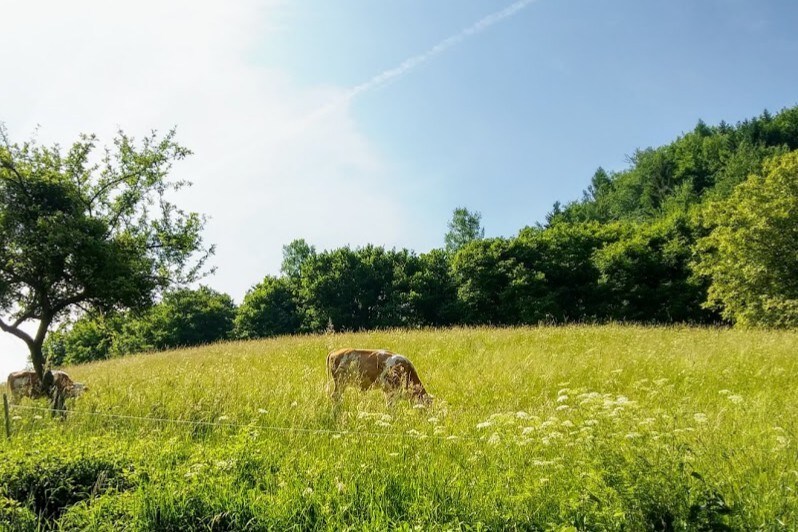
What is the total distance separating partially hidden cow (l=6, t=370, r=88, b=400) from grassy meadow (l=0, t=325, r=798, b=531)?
0.97 metres

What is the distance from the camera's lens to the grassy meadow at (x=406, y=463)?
376 centimetres

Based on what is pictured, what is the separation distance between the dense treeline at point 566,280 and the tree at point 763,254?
0.21 ft

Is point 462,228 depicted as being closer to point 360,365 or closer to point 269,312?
point 269,312

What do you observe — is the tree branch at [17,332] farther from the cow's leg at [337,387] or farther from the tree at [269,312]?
the tree at [269,312]

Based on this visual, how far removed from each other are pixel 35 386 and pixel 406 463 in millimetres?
9086

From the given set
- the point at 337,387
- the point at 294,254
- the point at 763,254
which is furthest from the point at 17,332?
the point at 294,254

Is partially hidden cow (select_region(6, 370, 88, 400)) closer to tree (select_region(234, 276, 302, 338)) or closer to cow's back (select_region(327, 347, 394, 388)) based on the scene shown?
cow's back (select_region(327, 347, 394, 388))

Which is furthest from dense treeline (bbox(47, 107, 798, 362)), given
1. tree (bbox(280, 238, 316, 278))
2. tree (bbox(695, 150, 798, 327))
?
tree (bbox(280, 238, 316, 278))

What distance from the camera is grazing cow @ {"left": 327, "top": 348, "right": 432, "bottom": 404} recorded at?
879cm

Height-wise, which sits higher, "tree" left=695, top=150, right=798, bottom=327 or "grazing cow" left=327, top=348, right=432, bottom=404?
"tree" left=695, top=150, right=798, bottom=327

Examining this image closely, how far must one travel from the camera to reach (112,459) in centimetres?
532

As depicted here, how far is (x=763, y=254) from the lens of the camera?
95.5 ft

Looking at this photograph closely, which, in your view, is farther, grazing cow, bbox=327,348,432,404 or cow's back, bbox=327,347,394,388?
cow's back, bbox=327,347,394,388

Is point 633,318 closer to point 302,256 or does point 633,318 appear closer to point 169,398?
point 169,398
